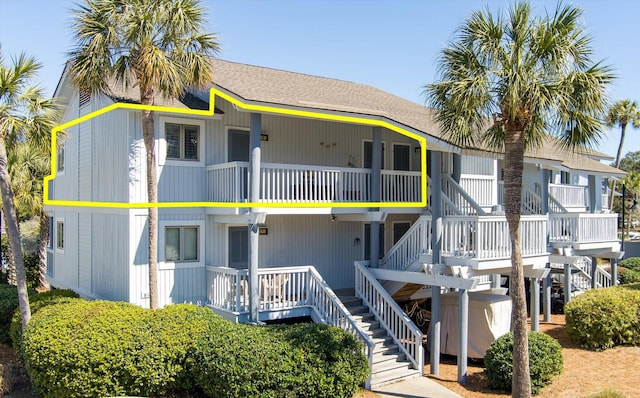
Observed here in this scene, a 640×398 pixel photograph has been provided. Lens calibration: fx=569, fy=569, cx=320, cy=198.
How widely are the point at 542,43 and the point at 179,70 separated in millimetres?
8622

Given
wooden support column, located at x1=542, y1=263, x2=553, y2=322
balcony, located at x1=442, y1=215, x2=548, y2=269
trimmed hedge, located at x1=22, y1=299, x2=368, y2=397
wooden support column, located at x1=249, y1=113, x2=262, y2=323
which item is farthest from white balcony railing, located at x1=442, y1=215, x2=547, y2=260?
wooden support column, located at x1=542, y1=263, x2=553, y2=322

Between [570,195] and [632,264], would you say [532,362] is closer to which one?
[570,195]

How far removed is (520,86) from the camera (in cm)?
1219

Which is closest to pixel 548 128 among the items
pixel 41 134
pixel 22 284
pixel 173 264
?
pixel 173 264

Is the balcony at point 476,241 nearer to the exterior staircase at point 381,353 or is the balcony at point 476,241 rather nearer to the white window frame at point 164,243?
the exterior staircase at point 381,353

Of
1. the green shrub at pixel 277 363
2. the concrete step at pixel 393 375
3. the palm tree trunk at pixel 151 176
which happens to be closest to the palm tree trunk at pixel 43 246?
the palm tree trunk at pixel 151 176

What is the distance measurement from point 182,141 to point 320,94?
4897 millimetres

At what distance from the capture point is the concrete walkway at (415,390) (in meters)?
14.0

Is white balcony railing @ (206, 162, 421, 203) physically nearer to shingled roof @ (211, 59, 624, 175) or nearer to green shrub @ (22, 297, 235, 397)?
shingled roof @ (211, 59, 624, 175)

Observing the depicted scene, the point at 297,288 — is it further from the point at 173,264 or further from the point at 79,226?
the point at 79,226

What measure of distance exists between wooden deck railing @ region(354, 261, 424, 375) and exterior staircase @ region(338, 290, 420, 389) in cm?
16

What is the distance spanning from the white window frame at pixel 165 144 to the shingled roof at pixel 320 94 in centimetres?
146

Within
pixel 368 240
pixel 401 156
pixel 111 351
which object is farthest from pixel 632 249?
pixel 111 351

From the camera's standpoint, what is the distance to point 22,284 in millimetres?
14422
